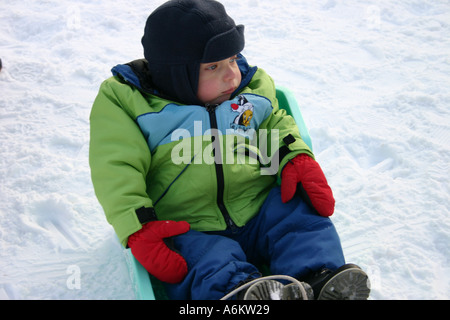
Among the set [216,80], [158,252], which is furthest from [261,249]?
[216,80]

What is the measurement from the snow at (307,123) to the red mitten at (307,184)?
0.99 feet

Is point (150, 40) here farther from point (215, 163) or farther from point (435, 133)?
point (435, 133)

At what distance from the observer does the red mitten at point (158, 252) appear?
1097mm

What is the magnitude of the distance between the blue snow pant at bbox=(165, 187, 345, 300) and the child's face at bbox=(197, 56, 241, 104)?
1.13ft

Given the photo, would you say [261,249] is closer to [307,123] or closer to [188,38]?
[188,38]

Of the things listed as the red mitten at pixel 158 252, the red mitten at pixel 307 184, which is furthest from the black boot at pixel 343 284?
the red mitten at pixel 158 252

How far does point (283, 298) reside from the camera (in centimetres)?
99

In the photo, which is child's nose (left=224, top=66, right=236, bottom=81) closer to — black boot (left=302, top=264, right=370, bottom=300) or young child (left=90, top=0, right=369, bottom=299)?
young child (left=90, top=0, right=369, bottom=299)

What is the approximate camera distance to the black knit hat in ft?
3.91

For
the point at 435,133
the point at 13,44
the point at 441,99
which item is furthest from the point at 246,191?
the point at 13,44

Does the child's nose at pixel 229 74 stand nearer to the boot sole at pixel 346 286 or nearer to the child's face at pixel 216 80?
the child's face at pixel 216 80

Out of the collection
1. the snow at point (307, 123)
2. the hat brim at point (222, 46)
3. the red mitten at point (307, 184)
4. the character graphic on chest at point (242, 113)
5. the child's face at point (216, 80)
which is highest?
the hat brim at point (222, 46)

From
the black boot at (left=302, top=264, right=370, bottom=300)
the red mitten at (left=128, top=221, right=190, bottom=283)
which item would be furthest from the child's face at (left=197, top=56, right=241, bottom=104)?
the black boot at (left=302, top=264, right=370, bottom=300)
